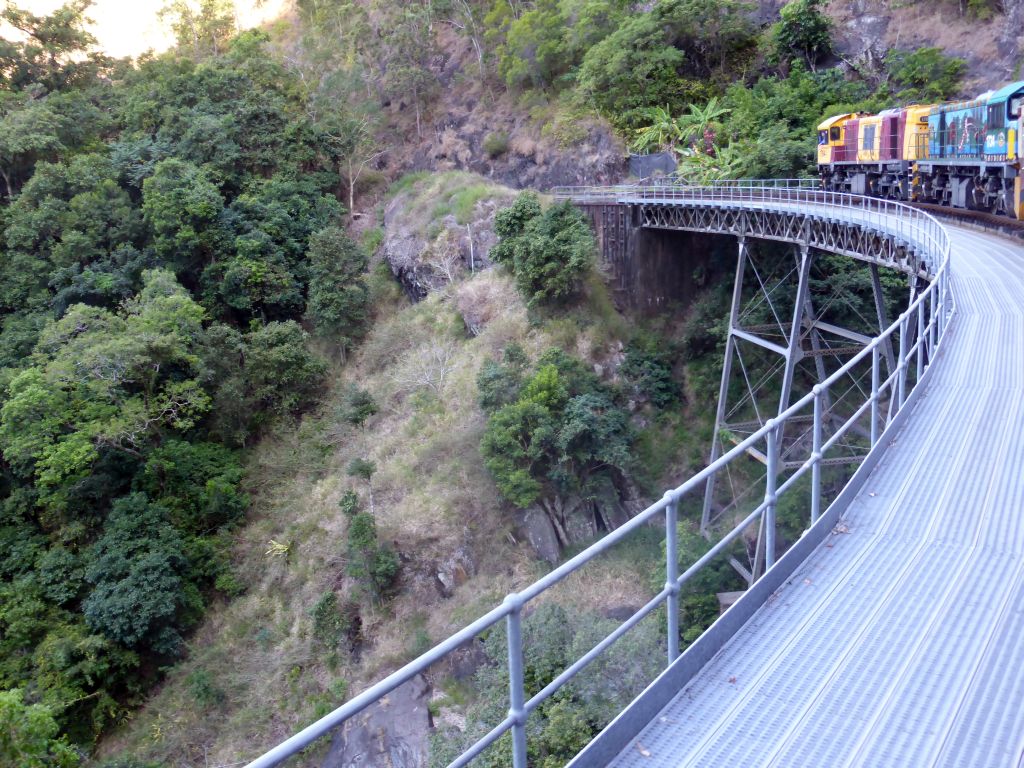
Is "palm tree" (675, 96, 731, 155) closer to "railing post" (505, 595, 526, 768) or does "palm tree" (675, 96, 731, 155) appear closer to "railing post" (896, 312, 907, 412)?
"railing post" (896, 312, 907, 412)

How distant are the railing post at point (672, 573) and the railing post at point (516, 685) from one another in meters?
0.99

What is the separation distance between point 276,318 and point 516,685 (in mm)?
27362

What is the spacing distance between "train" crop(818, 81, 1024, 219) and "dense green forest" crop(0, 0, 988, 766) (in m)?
2.68

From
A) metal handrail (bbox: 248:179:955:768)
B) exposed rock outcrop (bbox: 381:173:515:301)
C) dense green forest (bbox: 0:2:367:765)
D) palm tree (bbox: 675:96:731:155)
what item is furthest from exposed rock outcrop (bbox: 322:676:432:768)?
palm tree (bbox: 675:96:731:155)

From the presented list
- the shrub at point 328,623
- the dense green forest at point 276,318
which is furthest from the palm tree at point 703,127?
the shrub at point 328,623

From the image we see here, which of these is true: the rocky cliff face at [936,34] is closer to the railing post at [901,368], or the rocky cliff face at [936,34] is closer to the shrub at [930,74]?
the shrub at [930,74]

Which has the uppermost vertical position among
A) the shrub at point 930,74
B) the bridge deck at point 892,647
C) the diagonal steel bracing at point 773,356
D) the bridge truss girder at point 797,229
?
the shrub at point 930,74

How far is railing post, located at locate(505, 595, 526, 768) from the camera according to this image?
118 inches

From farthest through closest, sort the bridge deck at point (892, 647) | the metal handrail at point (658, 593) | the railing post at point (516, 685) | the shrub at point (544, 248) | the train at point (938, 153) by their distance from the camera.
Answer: the shrub at point (544, 248)
the train at point (938, 153)
the bridge deck at point (892, 647)
the railing post at point (516, 685)
the metal handrail at point (658, 593)

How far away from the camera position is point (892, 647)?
4203 mm

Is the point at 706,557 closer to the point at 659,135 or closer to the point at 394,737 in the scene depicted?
the point at 394,737

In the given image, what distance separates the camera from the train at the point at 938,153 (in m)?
16.1

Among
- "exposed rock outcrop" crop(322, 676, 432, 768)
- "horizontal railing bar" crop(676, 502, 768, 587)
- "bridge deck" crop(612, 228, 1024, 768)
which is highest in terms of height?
"horizontal railing bar" crop(676, 502, 768, 587)

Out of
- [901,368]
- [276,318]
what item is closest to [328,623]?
[276,318]
